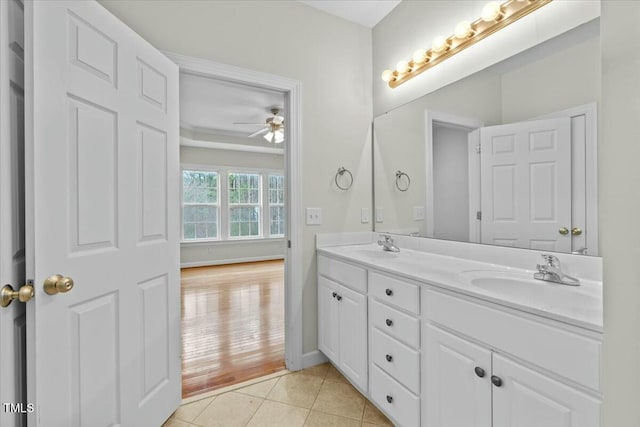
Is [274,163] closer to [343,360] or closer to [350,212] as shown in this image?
[350,212]

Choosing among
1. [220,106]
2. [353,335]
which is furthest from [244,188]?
[353,335]

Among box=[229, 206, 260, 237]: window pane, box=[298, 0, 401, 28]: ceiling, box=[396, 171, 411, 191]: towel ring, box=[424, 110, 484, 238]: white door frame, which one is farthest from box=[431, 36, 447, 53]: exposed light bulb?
box=[229, 206, 260, 237]: window pane

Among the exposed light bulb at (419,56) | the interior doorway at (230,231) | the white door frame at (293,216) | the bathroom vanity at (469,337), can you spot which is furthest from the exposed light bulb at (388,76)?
the bathroom vanity at (469,337)

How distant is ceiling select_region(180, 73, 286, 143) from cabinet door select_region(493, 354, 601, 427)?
3091 mm

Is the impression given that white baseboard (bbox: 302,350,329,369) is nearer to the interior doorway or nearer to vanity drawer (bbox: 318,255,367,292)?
the interior doorway

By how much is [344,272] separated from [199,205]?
4861 mm

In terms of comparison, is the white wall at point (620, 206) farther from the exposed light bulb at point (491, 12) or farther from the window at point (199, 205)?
the window at point (199, 205)

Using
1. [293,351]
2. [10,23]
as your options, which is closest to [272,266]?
[293,351]

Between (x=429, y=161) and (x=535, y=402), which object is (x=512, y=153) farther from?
(x=535, y=402)

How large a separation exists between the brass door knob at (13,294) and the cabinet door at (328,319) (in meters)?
1.48

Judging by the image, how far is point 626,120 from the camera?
514mm

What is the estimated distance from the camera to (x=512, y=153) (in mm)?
1500

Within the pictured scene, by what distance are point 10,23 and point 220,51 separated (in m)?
1.08

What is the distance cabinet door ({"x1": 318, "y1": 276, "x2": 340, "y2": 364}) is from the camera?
197 cm
